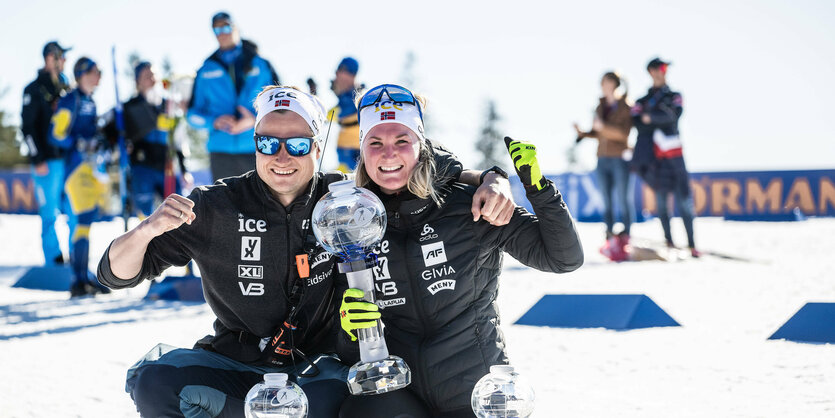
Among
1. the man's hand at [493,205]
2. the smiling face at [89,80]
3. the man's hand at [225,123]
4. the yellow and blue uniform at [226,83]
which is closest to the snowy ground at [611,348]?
the man's hand at [493,205]

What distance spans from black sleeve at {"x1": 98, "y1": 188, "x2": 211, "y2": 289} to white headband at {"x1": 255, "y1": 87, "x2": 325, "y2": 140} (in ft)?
1.39

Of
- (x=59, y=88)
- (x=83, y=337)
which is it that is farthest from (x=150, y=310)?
(x=59, y=88)

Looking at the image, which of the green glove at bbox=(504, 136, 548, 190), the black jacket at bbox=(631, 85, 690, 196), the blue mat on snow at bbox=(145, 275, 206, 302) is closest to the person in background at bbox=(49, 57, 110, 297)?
the blue mat on snow at bbox=(145, 275, 206, 302)

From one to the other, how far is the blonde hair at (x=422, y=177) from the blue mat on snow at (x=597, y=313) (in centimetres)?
296

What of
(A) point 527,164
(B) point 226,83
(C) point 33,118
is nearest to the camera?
(A) point 527,164

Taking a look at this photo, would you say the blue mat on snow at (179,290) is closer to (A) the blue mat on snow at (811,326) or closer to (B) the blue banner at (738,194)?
(A) the blue mat on snow at (811,326)

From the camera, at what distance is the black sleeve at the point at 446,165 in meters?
2.97

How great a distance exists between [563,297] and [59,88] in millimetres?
6299

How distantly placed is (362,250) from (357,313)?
0.24 meters

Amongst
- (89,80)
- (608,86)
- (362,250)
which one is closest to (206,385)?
(362,250)

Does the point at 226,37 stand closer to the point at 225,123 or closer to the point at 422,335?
the point at 225,123

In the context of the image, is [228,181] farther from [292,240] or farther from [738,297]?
[738,297]

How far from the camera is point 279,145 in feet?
9.37

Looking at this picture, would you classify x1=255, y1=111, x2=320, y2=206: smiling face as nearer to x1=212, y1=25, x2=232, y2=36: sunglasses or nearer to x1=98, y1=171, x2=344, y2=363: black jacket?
x1=98, y1=171, x2=344, y2=363: black jacket
